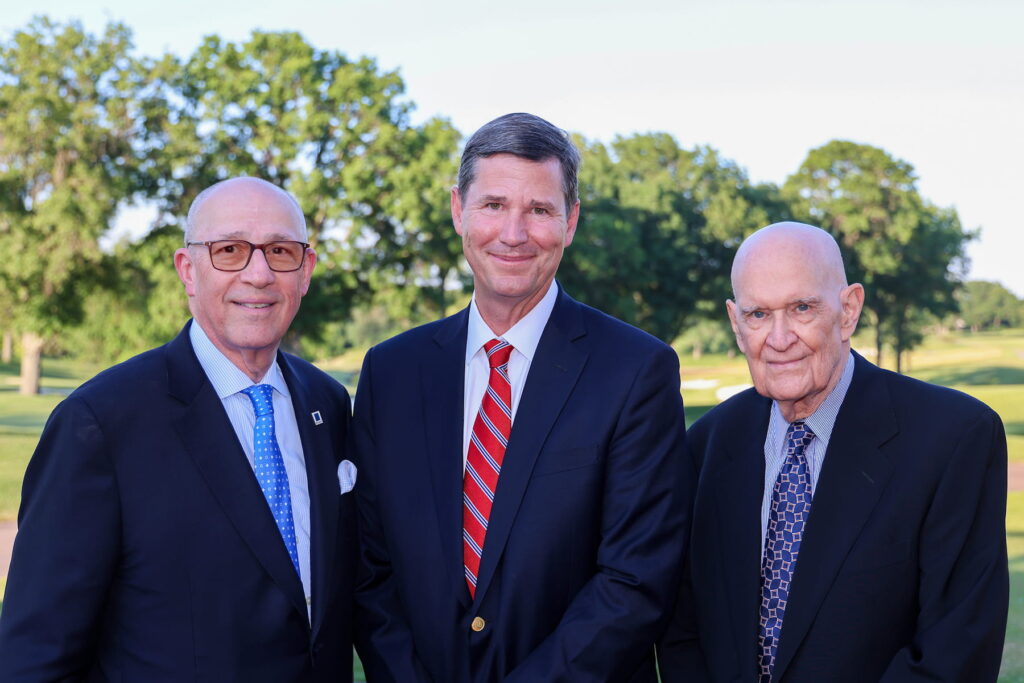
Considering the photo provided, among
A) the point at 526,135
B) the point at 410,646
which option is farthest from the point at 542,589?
the point at 526,135

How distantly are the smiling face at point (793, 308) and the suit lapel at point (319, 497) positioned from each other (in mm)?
1579

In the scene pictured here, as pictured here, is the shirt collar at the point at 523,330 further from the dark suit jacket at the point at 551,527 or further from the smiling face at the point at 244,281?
the smiling face at the point at 244,281

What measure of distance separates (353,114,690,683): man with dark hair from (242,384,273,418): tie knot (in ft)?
1.28

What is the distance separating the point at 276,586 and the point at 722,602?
157cm

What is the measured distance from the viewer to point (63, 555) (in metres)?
3.09

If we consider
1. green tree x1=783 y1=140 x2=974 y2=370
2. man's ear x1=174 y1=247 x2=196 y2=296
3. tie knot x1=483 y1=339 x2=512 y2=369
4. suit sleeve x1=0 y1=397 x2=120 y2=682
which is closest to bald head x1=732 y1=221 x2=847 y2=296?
tie knot x1=483 y1=339 x2=512 y2=369

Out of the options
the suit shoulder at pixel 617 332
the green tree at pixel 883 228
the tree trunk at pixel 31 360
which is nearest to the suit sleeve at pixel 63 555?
the suit shoulder at pixel 617 332

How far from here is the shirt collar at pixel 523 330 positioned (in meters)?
3.60

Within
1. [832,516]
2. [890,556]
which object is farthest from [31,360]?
[890,556]

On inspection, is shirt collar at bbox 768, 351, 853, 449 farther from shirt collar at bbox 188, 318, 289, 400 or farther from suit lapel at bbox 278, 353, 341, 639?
shirt collar at bbox 188, 318, 289, 400

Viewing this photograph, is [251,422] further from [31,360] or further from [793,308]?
[31,360]

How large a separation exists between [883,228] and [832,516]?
52.2 m

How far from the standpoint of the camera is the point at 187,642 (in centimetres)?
321

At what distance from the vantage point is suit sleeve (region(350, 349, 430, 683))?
11.2 feet
